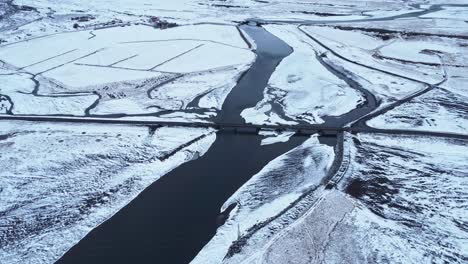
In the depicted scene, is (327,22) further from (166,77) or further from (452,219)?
(452,219)

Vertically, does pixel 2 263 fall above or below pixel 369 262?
below

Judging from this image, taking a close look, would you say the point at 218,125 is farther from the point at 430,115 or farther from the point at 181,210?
the point at 430,115

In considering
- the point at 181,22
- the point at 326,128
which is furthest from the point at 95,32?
the point at 326,128

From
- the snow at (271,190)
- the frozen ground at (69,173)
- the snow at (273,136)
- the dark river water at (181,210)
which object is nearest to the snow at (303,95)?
the snow at (273,136)

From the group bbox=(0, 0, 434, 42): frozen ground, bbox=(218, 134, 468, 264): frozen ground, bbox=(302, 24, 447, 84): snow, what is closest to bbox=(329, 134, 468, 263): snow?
bbox=(218, 134, 468, 264): frozen ground

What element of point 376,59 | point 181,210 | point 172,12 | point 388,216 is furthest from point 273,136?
point 172,12

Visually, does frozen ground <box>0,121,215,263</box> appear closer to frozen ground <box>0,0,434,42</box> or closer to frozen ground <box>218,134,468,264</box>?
frozen ground <box>218,134,468,264</box>

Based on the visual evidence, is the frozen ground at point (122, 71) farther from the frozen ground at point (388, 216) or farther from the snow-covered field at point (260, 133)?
the frozen ground at point (388, 216)

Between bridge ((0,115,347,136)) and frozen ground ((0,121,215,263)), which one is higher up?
bridge ((0,115,347,136))
